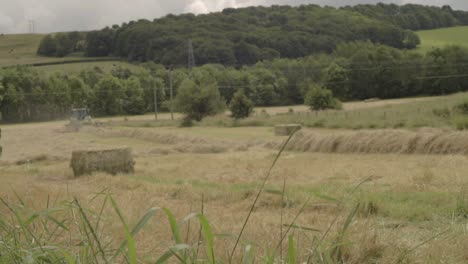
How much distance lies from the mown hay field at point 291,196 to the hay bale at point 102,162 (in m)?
0.60

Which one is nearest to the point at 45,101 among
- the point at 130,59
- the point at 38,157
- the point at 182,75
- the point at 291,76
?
the point at 182,75

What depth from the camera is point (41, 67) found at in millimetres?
101500

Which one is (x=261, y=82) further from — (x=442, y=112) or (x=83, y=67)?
(x=442, y=112)

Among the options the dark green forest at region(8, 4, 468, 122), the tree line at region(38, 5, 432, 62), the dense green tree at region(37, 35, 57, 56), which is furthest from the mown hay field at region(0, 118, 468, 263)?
the tree line at region(38, 5, 432, 62)

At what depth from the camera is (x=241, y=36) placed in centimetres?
14362

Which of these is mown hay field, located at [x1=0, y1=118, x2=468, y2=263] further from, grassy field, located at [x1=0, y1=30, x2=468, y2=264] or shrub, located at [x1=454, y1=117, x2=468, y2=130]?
shrub, located at [x1=454, y1=117, x2=468, y2=130]

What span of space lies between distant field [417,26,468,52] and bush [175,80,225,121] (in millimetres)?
71045

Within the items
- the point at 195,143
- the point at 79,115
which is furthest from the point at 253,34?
the point at 195,143

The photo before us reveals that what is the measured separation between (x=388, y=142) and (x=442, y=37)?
12584 cm

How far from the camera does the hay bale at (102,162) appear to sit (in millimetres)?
21125

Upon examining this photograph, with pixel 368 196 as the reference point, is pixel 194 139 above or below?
below

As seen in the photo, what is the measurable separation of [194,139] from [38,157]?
33.7ft

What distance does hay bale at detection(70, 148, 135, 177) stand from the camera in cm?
2112

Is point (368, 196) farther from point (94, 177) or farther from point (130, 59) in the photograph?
point (130, 59)
